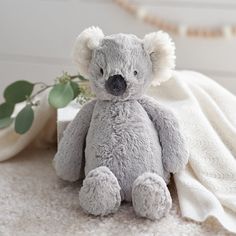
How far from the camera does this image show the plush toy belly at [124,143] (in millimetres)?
891

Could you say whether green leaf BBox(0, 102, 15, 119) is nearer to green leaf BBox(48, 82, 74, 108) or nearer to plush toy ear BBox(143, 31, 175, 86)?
green leaf BBox(48, 82, 74, 108)

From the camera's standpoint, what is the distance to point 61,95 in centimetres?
111

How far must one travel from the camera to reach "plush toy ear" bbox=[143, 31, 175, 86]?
91cm

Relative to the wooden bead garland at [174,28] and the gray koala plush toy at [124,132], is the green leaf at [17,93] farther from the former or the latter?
the wooden bead garland at [174,28]

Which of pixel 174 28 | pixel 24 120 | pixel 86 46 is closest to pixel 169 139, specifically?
pixel 86 46

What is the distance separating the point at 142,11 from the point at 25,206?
0.71 metres

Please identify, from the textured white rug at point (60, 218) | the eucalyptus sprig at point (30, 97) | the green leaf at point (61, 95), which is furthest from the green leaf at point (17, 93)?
the textured white rug at point (60, 218)

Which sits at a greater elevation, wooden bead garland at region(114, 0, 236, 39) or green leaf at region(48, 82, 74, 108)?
wooden bead garland at region(114, 0, 236, 39)

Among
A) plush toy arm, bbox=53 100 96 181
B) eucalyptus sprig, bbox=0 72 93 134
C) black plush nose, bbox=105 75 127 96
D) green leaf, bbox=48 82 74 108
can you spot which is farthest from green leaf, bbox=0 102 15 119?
black plush nose, bbox=105 75 127 96

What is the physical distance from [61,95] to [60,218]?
0.33 meters

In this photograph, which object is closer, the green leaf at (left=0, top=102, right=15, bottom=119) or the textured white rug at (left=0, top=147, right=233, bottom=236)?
the textured white rug at (left=0, top=147, right=233, bottom=236)

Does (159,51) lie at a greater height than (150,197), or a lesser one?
greater

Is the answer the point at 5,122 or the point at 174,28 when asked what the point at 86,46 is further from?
the point at 174,28

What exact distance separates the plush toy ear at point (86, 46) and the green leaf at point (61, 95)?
16 centimetres
